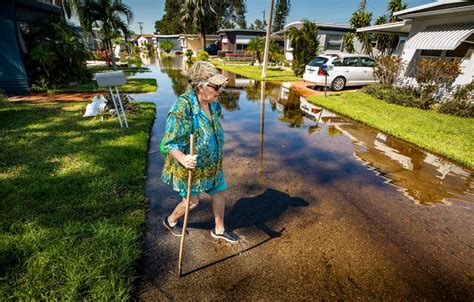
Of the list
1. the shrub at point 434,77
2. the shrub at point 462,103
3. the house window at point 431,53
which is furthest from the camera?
the house window at point 431,53

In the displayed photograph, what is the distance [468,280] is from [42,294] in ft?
13.3

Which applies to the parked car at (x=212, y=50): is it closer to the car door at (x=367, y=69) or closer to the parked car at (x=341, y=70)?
the parked car at (x=341, y=70)

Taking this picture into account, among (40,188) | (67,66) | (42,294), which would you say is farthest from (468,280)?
(67,66)

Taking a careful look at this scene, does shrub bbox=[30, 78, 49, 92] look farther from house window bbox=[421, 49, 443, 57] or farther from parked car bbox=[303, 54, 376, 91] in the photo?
house window bbox=[421, 49, 443, 57]

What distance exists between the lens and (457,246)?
2941 mm

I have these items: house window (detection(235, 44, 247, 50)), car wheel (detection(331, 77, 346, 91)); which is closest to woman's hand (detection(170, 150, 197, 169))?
car wheel (detection(331, 77, 346, 91))

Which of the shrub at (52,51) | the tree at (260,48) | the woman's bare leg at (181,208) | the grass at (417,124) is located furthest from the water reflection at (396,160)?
the tree at (260,48)

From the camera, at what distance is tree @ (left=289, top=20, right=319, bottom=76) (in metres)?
16.9

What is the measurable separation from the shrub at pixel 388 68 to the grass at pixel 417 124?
1.73 meters

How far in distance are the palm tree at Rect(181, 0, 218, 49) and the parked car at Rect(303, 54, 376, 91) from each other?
30149mm

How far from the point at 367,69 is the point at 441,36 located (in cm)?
353

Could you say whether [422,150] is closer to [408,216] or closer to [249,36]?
[408,216]

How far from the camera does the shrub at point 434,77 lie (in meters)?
8.67

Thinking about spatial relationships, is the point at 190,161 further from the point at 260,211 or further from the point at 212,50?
the point at 212,50
